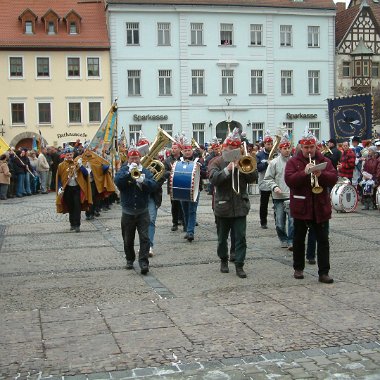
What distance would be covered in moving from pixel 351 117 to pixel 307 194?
496 inches

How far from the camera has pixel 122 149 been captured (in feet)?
71.7

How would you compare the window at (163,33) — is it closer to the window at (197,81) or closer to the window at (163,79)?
the window at (163,79)

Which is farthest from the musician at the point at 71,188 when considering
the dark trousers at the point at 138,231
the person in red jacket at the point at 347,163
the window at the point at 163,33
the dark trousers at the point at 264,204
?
the window at the point at 163,33

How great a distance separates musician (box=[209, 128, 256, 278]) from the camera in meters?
9.34

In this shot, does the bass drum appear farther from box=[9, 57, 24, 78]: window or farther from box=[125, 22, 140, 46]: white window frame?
box=[9, 57, 24, 78]: window

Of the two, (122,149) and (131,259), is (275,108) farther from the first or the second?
(131,259)

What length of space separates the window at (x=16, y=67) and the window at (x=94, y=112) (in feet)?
16.0

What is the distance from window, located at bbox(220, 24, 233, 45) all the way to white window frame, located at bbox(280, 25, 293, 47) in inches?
147

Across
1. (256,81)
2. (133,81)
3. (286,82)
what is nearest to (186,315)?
(133,81)

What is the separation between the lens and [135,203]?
9.95 metres

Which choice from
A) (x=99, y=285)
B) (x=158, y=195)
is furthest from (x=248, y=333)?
(x=158, y=195)

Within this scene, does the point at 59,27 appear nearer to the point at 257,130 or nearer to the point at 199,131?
the point at 199,131

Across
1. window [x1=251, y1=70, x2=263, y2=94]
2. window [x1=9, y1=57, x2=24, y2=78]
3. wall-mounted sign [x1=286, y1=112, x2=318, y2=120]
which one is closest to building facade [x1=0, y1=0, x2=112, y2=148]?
window [x1=9, y1=57, x2=24, y2=78]

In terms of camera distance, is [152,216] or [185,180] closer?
[152,216]
